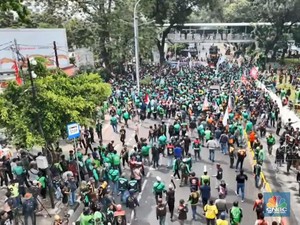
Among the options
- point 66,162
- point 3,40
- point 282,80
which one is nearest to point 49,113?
point 66,162

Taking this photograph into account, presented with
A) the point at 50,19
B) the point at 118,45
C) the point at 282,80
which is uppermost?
the point at 50,19

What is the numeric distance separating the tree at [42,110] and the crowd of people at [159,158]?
134cm

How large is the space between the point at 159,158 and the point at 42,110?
5919 mm

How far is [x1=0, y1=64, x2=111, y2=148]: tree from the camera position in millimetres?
13758

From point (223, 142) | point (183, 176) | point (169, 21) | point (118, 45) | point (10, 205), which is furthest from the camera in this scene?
point (169, 21)

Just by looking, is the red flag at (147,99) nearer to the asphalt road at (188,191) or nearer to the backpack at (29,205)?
the asphalt road at (188,191)

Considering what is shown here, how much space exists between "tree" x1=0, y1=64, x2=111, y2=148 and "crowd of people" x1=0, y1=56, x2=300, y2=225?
4.40 feet

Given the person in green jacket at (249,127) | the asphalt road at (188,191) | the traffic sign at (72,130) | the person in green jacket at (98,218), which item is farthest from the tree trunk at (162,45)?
the person in green jacket at (98,218)

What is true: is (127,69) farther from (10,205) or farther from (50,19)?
(10,205)

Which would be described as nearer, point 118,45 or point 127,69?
point 118,45

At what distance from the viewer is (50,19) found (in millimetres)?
41656

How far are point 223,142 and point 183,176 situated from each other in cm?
410

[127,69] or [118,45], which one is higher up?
[118,45]

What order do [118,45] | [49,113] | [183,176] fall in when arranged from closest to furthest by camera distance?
[49,113]
[183,176]
[118,45]
